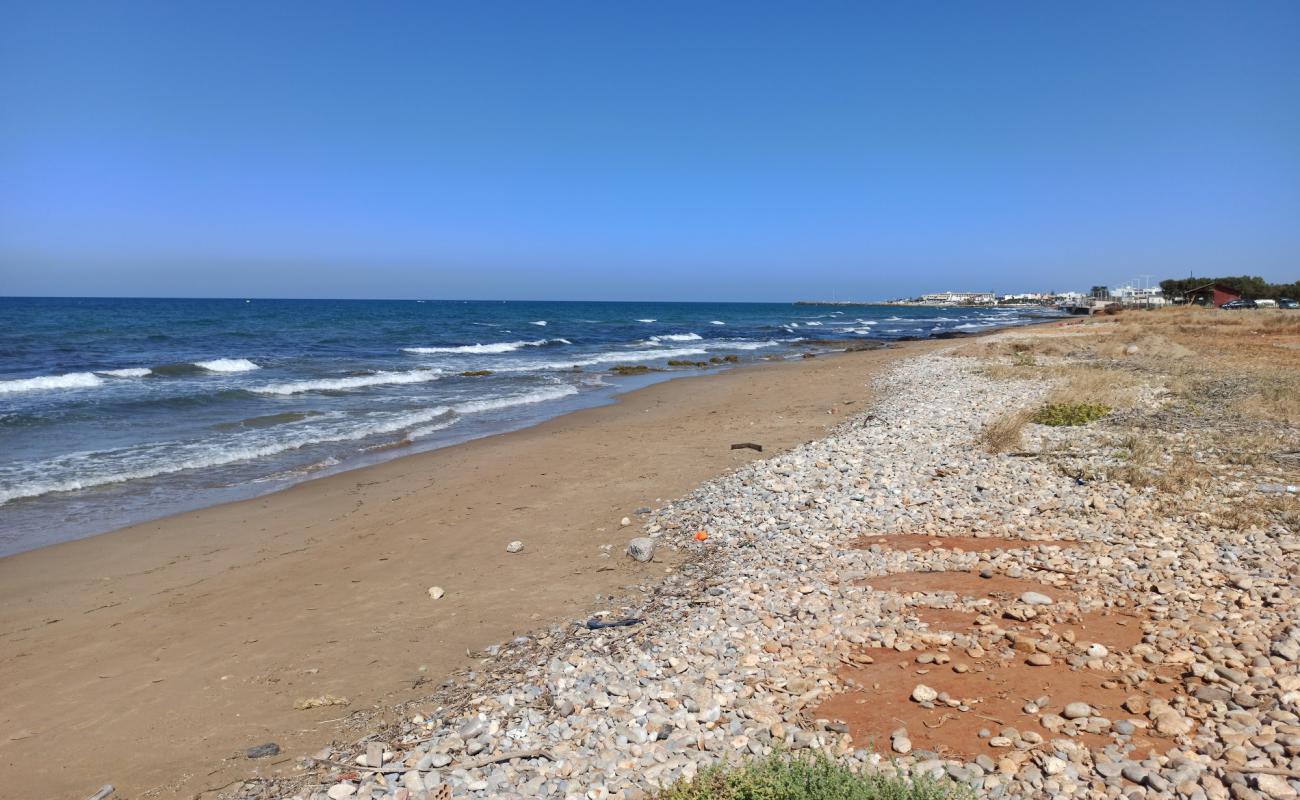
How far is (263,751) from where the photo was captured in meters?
4.60

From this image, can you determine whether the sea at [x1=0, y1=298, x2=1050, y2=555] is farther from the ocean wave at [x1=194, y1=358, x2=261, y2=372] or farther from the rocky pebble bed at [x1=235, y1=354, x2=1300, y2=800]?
the rocky pebble bed at [x1=235, y1=354, x2=1300, y2=800]

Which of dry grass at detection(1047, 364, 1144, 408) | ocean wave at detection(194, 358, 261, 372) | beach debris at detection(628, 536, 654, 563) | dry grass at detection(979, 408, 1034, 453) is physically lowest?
beach debris at detection(628, 536, 654, 563)

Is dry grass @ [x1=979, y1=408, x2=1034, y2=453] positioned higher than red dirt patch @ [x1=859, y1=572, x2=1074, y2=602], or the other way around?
dry grass @ [x1=979, y1=408, x2=1034, y2=453]

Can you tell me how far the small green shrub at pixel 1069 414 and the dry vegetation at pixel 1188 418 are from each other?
0.61ft

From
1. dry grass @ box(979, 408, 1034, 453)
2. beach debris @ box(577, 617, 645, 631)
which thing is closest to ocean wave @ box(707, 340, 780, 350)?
dry grass @ box(979, 408, 1034, 453)

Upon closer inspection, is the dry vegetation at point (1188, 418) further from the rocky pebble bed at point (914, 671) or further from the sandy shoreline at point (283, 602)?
the sandy shoreline at point (283, 602)

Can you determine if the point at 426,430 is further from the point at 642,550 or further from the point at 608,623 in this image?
the point at 608,623

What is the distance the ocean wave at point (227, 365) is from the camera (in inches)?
1163

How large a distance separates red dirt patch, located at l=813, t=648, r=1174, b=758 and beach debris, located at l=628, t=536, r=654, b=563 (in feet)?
10.1

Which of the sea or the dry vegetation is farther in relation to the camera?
the sea

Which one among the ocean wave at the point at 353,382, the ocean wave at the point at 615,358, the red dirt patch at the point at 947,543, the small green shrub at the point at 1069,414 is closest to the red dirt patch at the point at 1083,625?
the red dirt patch at the point at 947,543

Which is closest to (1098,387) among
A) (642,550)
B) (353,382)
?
(642,550)

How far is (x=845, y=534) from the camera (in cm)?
745

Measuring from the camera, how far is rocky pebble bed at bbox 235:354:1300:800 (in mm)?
3793
